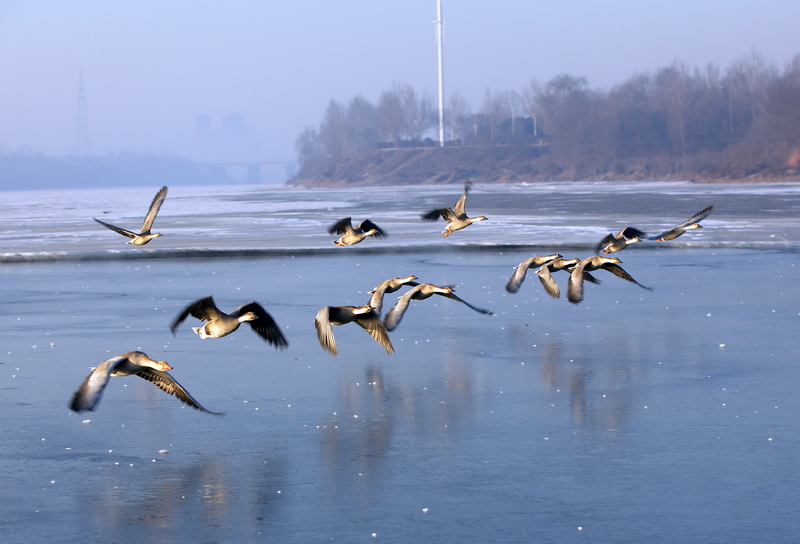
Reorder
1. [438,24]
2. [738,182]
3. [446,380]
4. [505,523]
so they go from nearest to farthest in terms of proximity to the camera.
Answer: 1. [505,523]
2. [446,380]
3. [738,182]
4. [438,24]

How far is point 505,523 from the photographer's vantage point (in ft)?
18.5

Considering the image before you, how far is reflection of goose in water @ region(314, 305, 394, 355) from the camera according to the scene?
28.3 ft

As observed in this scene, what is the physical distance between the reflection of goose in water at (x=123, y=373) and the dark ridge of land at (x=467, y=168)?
95.7 meters

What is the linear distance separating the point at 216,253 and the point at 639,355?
13291 millimetres

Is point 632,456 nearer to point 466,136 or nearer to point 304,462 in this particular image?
point 304,462

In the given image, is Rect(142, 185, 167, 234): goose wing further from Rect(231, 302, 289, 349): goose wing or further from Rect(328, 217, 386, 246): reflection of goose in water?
Rect(231, 302, 289, 349): goose wing

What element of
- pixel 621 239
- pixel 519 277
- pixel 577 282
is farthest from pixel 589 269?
pixel 621 239

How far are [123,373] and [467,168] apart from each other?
136900 mm

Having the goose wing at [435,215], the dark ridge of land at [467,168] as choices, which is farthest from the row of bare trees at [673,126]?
the goose wing at [435,215]

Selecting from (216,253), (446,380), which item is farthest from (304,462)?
(216,253)

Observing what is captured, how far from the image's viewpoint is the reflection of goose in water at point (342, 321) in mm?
8625

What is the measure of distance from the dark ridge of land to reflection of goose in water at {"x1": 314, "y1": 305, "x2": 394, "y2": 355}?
9328 centimetres

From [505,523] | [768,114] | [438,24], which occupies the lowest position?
[505,523]

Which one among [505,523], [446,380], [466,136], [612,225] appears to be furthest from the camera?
[466,136]
